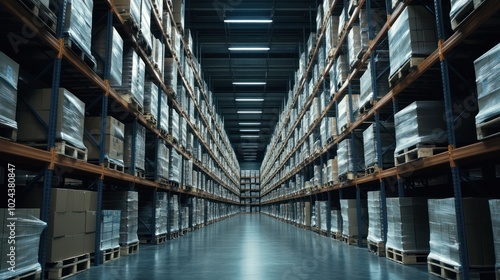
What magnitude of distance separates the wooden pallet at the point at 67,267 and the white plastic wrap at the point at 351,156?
5456mm

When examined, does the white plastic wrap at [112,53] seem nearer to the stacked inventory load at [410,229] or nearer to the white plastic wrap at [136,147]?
the white plastic wrap at [136,147]

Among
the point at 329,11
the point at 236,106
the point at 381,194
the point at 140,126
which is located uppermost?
the point at 236,106

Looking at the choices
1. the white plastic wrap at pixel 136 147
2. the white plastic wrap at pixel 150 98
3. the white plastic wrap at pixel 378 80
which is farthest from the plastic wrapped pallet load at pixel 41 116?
the white plastic wrap at pixel 378 80

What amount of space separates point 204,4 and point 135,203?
8.67 m

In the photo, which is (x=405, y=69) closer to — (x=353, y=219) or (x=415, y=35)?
(x=415, y=35)

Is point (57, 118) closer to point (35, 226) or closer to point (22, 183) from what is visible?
point (35, 226)

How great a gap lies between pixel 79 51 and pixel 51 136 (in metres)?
1.23

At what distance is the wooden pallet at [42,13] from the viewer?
370 centimetres

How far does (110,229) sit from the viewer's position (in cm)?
585

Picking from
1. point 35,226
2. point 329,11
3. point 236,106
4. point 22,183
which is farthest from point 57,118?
point 236,106

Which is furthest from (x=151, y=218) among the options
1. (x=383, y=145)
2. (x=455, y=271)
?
(x=455, y=271)

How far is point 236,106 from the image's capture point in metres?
26.0

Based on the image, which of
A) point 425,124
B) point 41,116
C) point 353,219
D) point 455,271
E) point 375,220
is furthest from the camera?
point 353,219

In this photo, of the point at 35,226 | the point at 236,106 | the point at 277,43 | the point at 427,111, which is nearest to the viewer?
the point at 35,226
